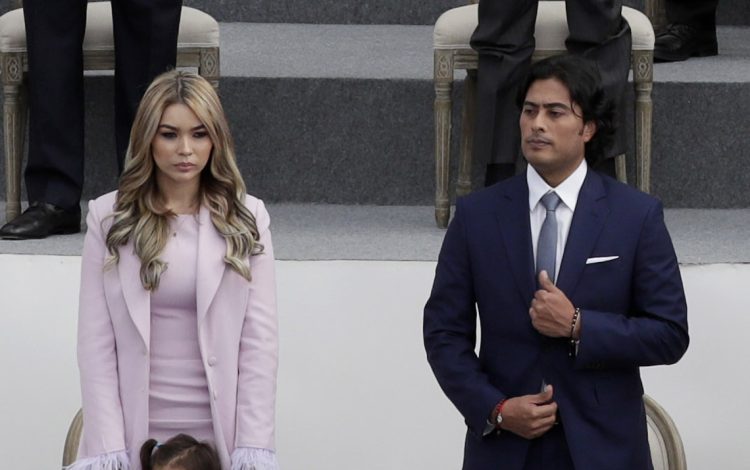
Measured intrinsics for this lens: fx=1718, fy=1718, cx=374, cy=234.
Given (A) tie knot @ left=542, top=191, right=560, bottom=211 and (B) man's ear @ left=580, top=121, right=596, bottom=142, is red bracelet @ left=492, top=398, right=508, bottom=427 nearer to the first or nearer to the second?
(A) tie knot @ left=542, top=191, right=560, bottom=211

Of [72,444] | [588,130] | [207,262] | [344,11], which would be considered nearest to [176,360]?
[207,262]

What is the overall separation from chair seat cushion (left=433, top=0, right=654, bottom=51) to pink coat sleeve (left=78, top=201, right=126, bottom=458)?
1722mm

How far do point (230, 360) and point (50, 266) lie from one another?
47.6 inches

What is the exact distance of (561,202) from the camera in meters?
2.75

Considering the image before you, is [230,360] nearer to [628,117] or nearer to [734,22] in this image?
[628,117]

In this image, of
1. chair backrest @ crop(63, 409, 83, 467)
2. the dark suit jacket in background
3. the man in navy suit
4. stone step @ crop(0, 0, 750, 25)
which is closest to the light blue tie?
the man in navy suit

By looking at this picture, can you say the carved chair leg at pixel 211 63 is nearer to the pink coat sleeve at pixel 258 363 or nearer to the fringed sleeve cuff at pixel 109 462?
the pink coat sleeve at pixel 258 363

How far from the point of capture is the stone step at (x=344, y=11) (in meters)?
5.87

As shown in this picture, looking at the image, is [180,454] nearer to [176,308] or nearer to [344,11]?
[176,308]

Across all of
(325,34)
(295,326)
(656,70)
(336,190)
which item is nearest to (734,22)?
(656,70)

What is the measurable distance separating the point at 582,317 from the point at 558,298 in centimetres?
5

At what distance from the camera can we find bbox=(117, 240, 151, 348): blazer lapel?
279 centimetres

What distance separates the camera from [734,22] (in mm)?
5895

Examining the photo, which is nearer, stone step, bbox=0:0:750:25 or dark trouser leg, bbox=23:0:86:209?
dark trouser leg, bbox=23:0:86:209
